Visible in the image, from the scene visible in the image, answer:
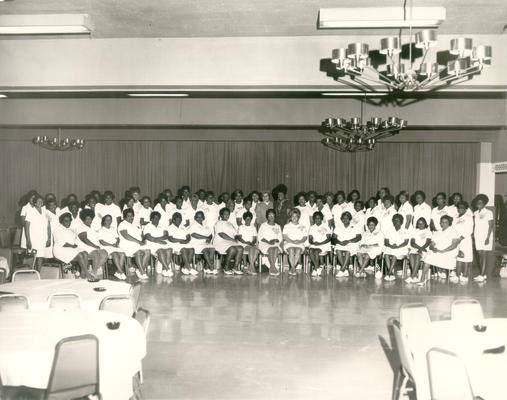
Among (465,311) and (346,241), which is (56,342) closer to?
(465,311)

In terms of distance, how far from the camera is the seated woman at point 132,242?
32.9ft

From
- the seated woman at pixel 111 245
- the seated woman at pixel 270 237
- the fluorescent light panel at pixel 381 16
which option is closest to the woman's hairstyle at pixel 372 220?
the seated woman at pixel 270 237

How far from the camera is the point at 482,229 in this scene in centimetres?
1025

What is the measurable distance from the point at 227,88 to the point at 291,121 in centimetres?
345

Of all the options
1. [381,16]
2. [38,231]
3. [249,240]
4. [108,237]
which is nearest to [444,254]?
[249,240]

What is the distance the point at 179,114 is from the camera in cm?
1098

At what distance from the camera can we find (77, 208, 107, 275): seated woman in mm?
9523

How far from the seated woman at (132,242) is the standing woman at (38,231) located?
1.33 m

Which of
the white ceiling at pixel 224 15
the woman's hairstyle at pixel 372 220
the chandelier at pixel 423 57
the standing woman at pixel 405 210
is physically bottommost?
the woman's hairstyle at pixel 372 220

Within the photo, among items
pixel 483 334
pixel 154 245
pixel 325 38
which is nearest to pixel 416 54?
pixel 325 38

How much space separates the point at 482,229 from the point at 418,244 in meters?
1.31

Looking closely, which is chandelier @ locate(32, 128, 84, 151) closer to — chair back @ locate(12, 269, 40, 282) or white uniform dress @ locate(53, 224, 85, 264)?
white uniform dress @ locate(53, 224, 85, 264)

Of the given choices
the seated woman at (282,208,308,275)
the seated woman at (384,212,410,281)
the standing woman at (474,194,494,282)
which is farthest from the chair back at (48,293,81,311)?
the standing woman at (474,194,494,282)

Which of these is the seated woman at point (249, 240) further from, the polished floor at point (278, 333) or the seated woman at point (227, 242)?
the polished floor at point (278, 333)
